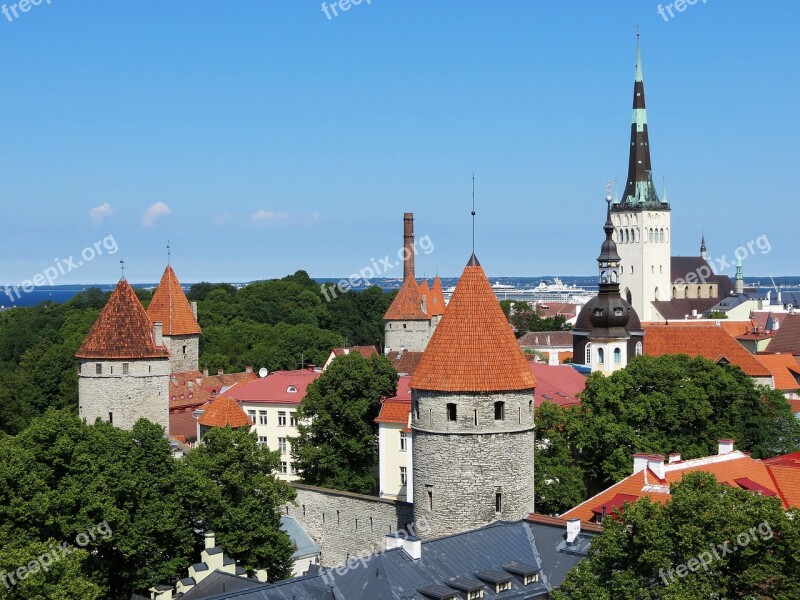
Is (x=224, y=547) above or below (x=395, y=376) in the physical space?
below

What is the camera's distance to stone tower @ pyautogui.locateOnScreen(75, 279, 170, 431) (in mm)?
42031

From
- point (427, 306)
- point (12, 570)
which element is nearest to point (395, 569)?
point (12, 570)

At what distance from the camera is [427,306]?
79.4 meters

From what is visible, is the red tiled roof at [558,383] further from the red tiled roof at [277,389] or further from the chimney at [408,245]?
the chimney at [408,245]

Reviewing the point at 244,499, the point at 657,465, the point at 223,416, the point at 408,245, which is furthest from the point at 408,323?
the point at 657,465

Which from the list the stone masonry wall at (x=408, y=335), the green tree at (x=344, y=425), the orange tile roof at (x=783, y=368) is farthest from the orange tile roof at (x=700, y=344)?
the green tree at (x=344, y=425)

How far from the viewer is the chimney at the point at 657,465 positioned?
98.9ft

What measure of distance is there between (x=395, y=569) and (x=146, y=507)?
25.5ft

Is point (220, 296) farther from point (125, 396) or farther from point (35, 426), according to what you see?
point (35, 426)

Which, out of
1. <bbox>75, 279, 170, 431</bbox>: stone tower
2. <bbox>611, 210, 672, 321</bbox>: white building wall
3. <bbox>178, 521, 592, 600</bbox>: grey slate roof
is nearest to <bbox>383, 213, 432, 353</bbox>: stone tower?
<bbox>75, 279, 170, 431</bbox>: stone tower

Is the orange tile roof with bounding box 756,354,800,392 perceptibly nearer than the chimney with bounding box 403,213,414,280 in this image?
Yes

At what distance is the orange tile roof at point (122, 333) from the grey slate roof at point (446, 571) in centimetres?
1703

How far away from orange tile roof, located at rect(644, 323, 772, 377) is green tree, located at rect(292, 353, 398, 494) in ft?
63.4

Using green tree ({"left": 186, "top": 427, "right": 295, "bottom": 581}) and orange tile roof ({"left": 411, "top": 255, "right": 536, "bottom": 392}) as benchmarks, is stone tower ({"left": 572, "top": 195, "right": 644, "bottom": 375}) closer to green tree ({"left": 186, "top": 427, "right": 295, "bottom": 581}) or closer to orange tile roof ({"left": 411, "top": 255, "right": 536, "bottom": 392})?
green tree ({"left": 186, "top": 427, "right": 295, "bottom": 581})
